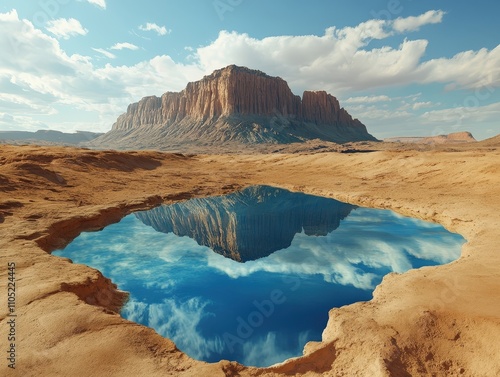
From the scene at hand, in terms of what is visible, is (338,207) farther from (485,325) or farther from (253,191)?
(485,325)

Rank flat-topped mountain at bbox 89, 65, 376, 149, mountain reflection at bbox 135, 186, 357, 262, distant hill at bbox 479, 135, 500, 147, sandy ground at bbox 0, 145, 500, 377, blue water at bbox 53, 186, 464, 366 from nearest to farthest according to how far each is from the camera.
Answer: sandy ground at bbox 0, 145, 500, 377
blue water at bbox 53, 186, 464, 366
mountain reflection at bbox 135, 186, 357, 262
distant hill at bbox 479, 135, 500, 147
flat-topped mountain at bbox 89, 65, 376, 149

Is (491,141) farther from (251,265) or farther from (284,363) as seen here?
(284,363)

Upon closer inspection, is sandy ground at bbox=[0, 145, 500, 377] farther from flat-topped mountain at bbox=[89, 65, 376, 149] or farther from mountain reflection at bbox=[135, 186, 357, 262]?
flat-topped mountain at bbox=[89, 65, 376, 149]

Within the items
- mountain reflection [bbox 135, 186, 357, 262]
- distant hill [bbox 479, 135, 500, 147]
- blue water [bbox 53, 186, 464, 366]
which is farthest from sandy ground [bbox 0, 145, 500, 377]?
distant hill [bbox 479, 135, 500, 147]

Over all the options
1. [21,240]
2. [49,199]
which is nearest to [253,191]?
[49,199]

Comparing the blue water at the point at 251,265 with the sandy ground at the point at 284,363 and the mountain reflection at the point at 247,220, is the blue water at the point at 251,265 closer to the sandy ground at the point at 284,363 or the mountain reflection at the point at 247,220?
the mountain reflection at the point at 247,220

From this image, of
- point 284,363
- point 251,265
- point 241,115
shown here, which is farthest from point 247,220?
point 241,115

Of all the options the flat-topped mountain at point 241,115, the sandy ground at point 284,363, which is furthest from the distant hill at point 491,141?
the sandy ground at point 284,363
